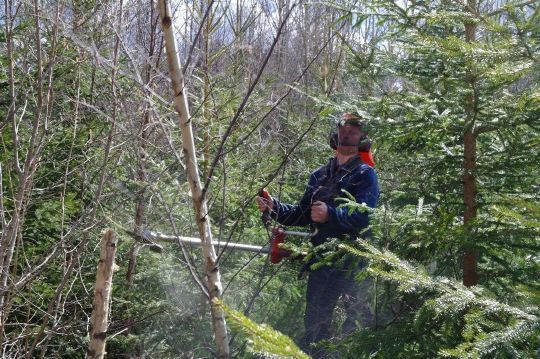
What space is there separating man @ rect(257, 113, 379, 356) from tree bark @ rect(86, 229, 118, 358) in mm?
1074

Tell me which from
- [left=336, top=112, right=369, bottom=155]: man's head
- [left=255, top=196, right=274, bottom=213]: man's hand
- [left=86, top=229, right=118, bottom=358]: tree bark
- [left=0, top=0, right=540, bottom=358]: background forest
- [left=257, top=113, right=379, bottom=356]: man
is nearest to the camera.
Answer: [left=0, top=0, right=540, bottom=358]: background forest

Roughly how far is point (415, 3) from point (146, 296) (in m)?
2.96

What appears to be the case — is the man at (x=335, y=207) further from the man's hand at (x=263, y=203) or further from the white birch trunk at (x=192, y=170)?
A: the white birch trunk at (x=192, y=170)

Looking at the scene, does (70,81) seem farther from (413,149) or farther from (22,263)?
(413,149)

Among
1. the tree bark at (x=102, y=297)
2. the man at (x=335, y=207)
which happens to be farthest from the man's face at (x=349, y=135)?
the tree bark at (x=102, y=297)

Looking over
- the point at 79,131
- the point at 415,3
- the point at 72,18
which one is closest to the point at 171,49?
the point at 415,3

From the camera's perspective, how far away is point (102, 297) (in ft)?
10.8

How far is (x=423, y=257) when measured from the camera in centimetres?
357

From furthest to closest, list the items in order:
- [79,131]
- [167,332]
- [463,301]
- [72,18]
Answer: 1. [79,131]
2. [167,332]
3. [72,18]
4. [463,301]

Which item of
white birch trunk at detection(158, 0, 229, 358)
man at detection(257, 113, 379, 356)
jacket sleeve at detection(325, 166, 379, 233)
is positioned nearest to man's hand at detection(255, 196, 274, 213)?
man at detection(257, 113, 379, 356)

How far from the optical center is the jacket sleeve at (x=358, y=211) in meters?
3.86

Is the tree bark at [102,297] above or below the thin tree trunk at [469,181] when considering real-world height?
below

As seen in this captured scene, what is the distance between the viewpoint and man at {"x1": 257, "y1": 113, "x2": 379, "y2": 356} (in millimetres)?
4031

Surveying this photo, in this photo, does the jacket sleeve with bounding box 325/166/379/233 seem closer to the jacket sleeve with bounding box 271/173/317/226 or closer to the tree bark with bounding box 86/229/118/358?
the jacket sleeve with bounding box 271/173/317/226
